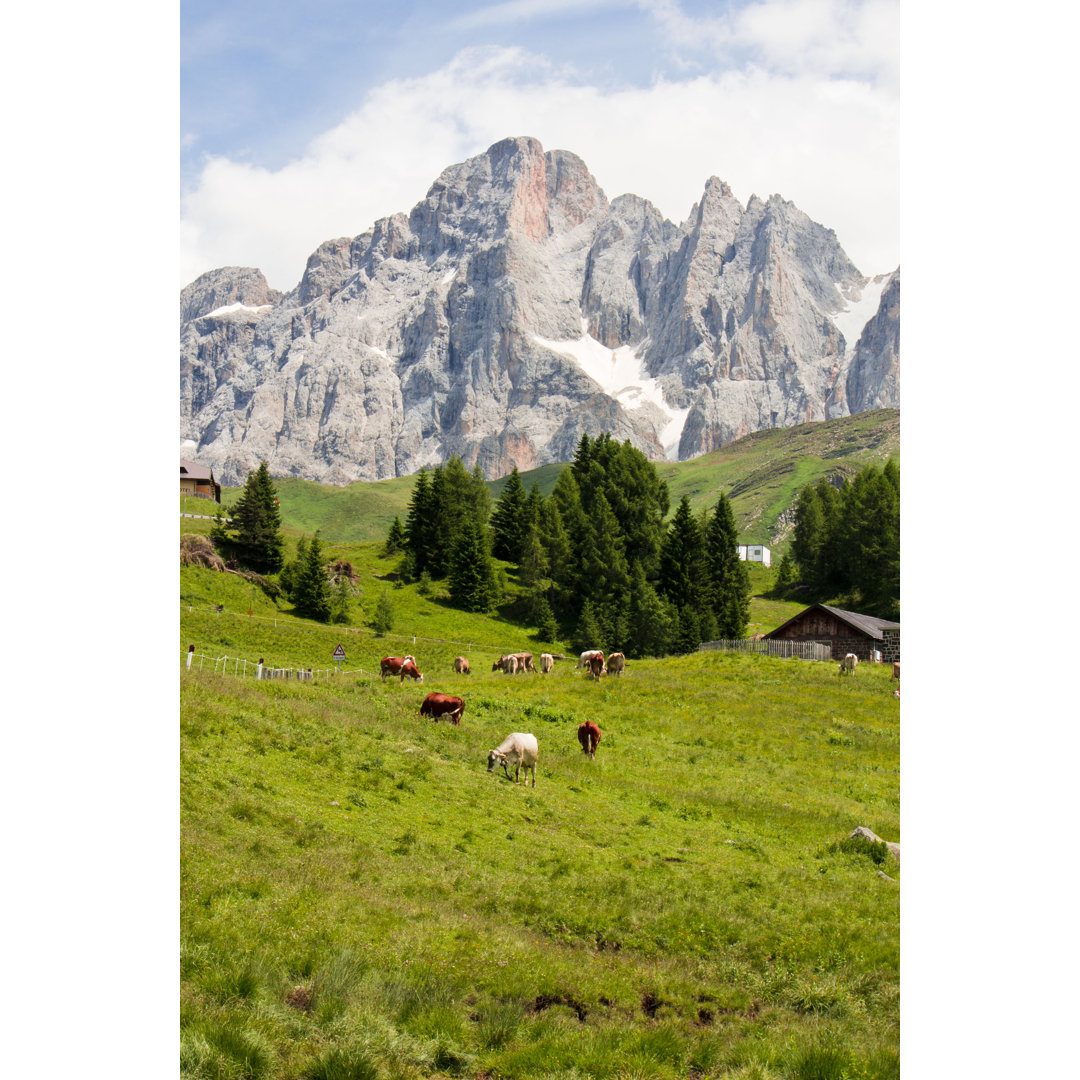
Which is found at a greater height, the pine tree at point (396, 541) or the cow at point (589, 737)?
the pine tree at point (396, 541)

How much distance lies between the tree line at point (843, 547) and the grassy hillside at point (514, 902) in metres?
69.8

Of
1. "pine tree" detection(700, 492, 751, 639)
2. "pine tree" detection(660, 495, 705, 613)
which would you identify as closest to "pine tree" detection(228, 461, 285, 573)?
"pine tree" detection(660, 495, 705, 613)

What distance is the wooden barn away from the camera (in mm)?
70250

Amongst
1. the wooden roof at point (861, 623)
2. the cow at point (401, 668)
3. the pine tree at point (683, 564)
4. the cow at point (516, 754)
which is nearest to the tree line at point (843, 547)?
the wooden roof at point (861, 623)

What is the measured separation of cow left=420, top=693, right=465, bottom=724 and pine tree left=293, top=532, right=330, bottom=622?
4857cm

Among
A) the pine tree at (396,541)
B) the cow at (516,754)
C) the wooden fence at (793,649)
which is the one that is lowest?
the wooden fence at (793,649)

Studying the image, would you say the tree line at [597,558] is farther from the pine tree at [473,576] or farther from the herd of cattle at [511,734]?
the herd of cattle at [511,734]

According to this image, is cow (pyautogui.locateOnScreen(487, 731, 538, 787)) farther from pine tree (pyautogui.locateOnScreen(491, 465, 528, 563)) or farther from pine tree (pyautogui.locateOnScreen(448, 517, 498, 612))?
pine tree (pyautogui.locateOnScreen(491, 465, 528, 563))

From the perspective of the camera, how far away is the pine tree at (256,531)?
83062 mm

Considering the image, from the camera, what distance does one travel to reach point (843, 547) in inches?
4523

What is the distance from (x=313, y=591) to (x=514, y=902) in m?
67.9
